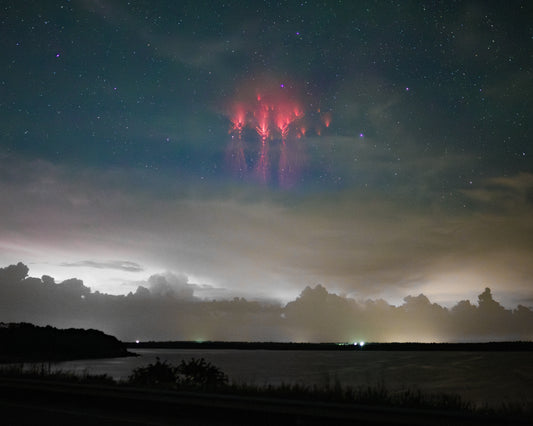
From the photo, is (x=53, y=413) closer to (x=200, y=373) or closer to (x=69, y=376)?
(x=69, y=376)

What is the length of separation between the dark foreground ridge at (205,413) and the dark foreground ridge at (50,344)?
90.8 m

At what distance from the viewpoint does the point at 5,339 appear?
374 feet

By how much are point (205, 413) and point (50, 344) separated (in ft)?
431

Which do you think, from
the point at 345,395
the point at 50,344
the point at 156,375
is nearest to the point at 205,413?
the point at 345,395

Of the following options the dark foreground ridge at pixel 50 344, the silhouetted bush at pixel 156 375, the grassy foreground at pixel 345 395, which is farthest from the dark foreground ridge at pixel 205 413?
the dark foreground ridge at pixel 50 344

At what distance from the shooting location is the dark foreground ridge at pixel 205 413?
10.6 meters

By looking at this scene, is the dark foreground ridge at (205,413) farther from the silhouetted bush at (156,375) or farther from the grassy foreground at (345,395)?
the silhouetted bush at (156,375)

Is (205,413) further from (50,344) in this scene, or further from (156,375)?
(50,344)

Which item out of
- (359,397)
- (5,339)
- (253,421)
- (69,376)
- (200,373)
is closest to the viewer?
(253,421)

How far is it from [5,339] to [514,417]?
127496 millimetres

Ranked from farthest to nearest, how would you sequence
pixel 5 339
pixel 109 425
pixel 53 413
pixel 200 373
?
1. pixel 5 339
2. pixel 200 373
3. pixel 53 413
4. pixel 109 425

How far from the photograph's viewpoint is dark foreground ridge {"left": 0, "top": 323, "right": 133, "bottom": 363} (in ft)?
363

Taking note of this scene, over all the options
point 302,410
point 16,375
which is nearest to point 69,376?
point 16,375

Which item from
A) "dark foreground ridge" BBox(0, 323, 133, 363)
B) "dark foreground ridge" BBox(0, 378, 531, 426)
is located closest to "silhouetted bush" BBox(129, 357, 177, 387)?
"dark foreground ridge" BBox(0, 378, 531, 426)
